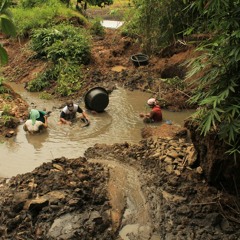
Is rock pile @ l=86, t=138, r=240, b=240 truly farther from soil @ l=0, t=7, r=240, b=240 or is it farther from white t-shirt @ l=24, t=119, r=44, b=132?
white t-shirt @ l=24, t=119, r=44, b=132

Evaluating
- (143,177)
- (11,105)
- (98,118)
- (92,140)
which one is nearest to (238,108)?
(143,177)

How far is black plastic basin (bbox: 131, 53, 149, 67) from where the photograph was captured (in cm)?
1331

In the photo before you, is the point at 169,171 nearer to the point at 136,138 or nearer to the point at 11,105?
the point at 136,138

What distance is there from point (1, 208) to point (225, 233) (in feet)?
11.7

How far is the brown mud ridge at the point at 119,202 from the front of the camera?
5336 mm

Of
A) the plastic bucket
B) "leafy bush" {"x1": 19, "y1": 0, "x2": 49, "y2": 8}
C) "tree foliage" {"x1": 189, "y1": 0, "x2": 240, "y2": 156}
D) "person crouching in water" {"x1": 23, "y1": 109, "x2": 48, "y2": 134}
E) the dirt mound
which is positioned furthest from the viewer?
"leafy bush" {"x1": 19, "y1": 0, "x2": 49, "y2": 8}

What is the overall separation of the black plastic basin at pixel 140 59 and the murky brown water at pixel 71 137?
9.09 feet

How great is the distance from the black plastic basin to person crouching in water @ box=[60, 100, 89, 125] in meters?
4.62

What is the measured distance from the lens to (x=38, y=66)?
14.1 m

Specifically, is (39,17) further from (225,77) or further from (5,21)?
(5,21)

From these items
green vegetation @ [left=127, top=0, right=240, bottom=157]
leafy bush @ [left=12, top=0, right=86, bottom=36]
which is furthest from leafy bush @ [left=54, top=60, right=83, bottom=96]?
green vegetation @ [left=127, top=0, right=240, bottom=157]

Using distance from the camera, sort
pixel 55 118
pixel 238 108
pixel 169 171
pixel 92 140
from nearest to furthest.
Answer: pixel 238 108
pixel 169 171
pixel 92 140
pixel 55 118

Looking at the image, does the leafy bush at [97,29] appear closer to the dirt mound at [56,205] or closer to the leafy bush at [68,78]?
the leafy bush at [68,78]

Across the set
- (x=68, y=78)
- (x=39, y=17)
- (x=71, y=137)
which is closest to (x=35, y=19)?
(x=39, y=17)
